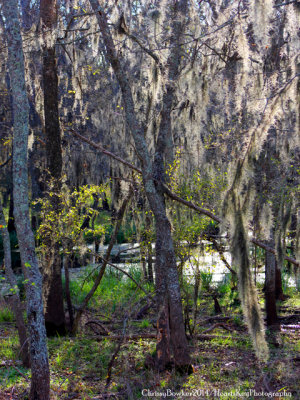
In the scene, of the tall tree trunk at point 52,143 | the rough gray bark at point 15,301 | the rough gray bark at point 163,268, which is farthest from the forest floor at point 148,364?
the tall tree trunk at point 52,143

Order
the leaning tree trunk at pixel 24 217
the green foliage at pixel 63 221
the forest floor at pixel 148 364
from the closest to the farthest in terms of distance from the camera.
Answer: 1. the leaning tree trunk at pixel 24 217
2. the forest floor at pixel 148 364
3. the green foliage at pixel 63 221

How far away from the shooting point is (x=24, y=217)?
14.5 ft

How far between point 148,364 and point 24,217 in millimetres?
2671

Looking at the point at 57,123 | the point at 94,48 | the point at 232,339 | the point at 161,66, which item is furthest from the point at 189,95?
the point at 232,339

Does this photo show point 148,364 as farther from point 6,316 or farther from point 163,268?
point 6,316

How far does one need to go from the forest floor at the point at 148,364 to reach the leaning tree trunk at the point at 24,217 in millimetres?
538

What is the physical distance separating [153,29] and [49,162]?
2.99 m

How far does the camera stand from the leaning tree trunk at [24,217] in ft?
14.5

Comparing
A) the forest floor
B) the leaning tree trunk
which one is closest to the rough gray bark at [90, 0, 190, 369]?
the forest floor

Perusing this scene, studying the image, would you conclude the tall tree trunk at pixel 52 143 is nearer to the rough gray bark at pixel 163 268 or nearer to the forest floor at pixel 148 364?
the forest floor at pixel 148 364

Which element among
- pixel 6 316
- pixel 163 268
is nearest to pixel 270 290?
pixel 163 268

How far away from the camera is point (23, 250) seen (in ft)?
14.5

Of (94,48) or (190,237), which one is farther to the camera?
(94,48)

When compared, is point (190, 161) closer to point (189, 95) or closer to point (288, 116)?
point (189, 95)
